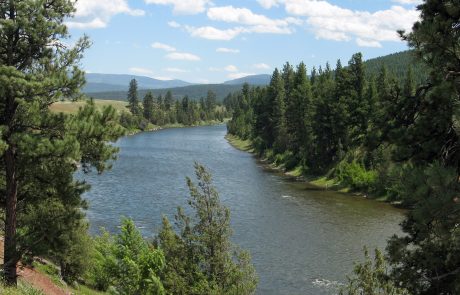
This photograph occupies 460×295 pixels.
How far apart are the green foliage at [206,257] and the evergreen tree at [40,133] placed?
707 centimetres

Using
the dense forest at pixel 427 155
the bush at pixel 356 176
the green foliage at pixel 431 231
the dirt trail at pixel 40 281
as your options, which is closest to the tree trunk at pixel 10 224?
the dirt trail at pixel 40 281

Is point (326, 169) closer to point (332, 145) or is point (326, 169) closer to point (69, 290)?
point (332, 145)

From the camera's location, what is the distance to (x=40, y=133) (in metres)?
16.9

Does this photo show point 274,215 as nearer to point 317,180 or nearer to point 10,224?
point 317,180

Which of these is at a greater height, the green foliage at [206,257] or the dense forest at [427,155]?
the dense forest at [427,155]

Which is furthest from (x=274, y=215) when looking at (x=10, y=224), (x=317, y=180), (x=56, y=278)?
(x=10, y=224)

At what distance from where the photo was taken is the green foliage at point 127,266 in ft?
92.9

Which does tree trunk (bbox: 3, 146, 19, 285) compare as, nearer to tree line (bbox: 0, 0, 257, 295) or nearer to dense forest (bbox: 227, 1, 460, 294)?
tree line (bbox: 0, 0, 257, 295)

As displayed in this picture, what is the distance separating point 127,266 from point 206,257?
7.22 meters

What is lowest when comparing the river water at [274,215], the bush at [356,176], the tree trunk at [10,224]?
the river water at [274,215]

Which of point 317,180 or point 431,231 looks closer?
point 431,231

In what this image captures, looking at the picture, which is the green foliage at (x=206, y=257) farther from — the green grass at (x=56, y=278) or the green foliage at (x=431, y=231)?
the green foliage at (x=431, y=231)

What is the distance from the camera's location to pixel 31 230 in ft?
59.7

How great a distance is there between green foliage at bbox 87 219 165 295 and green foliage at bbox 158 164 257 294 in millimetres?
2463
